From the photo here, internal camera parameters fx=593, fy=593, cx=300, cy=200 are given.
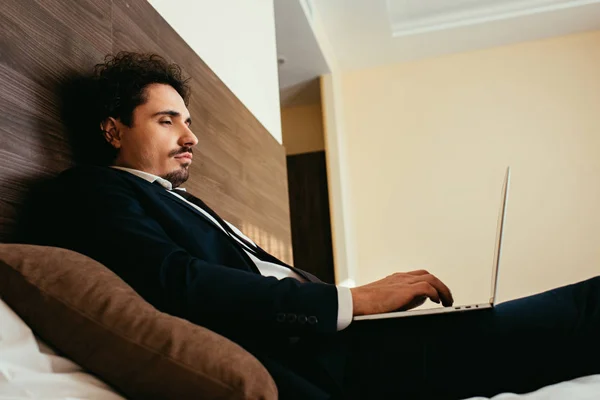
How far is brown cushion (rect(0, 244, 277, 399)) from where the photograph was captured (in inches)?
29.2

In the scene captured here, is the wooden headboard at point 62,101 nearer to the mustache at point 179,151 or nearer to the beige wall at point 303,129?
the mustache at point 179,151

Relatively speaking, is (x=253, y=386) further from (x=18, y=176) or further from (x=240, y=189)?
(x=240, y=189)

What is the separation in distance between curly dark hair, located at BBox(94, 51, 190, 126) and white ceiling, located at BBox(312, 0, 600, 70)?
10.1 ft

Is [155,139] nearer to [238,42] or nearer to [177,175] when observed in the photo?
[177,175]

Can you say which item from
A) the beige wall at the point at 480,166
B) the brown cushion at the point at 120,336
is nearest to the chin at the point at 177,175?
the brown cushion at the point at 120,336

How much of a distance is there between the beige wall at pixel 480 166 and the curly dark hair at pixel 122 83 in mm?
3550

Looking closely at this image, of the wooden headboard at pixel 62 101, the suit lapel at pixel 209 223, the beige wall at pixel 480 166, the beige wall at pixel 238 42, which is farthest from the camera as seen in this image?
the beige wall at pixel 480 166

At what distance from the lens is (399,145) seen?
529 centimetres

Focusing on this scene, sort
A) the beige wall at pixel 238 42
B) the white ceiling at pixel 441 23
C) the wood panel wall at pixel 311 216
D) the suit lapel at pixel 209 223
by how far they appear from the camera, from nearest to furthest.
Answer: the suit lapel at pixel 209 223 → the beige wall at pixel 238 42 → the white ceiling at pixel 441 23 → the wood panel wall at pixel 311 216

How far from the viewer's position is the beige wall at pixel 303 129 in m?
5.93

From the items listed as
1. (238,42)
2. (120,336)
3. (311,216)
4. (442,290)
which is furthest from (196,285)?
(311,216)

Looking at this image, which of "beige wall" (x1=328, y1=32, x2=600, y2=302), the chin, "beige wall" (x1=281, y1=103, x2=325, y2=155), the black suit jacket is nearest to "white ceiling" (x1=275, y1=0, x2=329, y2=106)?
"beige wall" (x1=281, y1=103, x2=325, y2=155)

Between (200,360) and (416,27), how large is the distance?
183 inches

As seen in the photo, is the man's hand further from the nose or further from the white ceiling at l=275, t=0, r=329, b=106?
the white ceiling at l=275, t=0, r=329, b=106
